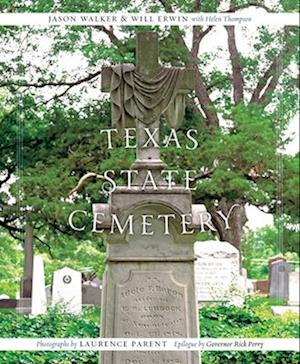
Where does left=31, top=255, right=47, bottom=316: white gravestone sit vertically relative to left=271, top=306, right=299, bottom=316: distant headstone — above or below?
above

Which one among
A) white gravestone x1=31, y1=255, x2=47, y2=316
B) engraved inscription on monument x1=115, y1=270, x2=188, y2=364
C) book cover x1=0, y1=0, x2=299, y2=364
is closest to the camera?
engraved inscription on monument x1=115, y1=270, x2=188, y2=364

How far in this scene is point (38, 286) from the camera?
3.33 metres

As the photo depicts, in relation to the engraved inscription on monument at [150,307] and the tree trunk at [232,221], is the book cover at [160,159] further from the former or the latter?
the engraved inscription on monument at [150,307]

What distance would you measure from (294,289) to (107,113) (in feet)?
3.80

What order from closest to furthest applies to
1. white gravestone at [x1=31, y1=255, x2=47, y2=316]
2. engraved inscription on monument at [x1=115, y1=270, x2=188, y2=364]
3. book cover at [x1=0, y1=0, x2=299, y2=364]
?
engraved inscription on monument at [x1=115, y1=270, x2=188, y2=364] → book cover at [x1=0, y1=0, x2=299, y2=364] → white gravestone at [x1=31, y1=255, x2=47, y2=316]

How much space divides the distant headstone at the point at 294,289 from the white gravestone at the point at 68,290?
3.09ft

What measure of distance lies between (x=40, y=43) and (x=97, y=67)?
280mm

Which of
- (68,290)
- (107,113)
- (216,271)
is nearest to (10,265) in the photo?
(68,290)

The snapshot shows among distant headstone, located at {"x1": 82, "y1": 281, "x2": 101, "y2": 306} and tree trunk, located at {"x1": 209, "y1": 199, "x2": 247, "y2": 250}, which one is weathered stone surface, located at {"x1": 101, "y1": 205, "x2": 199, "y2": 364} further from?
tree trunk, located at {"x1": 209, "y1": 199, "x2": 247, "y2": 250}

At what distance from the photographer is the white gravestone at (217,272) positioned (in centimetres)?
342

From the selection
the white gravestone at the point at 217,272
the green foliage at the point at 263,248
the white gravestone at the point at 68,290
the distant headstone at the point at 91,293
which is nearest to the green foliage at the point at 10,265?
the white gravestone at the point at 68,290

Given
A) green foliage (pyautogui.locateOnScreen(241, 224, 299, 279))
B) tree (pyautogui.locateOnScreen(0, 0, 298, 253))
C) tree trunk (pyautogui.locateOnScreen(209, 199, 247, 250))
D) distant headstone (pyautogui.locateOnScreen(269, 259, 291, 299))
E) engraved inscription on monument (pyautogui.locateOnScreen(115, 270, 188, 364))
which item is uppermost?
tree (pyautogui.locateOnScreen(0, 0, 298, 253))

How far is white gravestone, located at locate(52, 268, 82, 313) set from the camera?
131 inches

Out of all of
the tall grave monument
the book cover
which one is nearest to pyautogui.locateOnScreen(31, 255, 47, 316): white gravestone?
the book cover
